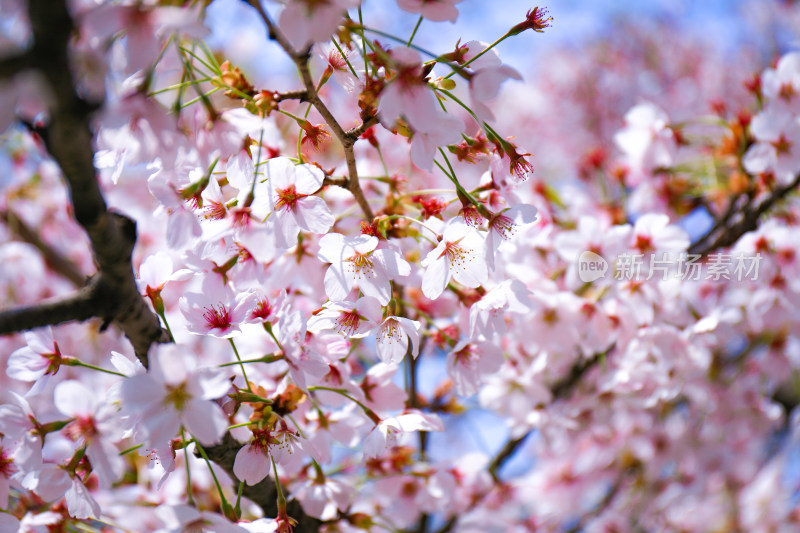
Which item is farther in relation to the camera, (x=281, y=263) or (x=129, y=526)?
(x=129, y=526)

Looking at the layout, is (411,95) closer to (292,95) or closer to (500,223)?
(292,95)

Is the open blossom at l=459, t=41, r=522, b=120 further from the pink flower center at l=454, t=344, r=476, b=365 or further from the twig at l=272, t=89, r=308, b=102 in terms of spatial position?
the pink flower center at l=454, t=344, r=476, b=365

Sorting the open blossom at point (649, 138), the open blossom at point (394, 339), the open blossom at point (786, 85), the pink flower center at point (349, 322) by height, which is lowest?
the open blossom at point (394, 339)

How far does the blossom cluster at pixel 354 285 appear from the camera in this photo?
100 cm

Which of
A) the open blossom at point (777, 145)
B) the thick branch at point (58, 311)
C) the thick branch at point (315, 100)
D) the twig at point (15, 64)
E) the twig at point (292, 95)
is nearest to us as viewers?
the twig at point (15, 64)

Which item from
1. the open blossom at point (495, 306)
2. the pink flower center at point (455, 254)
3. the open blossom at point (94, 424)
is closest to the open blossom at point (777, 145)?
the open blossom at point (495, 306)

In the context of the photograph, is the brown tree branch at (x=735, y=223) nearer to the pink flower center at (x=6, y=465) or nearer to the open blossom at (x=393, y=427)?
the open blossom at (x=393, y=427)

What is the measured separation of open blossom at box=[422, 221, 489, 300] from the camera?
4.02 ft

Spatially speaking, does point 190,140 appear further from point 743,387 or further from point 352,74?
point 743,387

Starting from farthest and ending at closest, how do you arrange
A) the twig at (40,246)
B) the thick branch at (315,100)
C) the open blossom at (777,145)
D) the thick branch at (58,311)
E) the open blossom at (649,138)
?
the twig at (40,246) → the open blossom at (649,138) → the open blossom at (777,145) → the thick branch at (315,100) → the thick branch at (58,311)

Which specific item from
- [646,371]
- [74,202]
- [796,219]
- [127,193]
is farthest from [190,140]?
[127,193]

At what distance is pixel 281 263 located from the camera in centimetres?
145

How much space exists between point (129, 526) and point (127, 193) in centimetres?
297

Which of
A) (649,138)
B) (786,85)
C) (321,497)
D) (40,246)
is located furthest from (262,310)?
(40,246)
